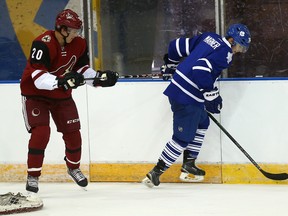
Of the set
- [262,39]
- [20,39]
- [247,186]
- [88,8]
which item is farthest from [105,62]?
[247,186]

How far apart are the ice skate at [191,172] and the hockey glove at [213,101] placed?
38 centimetres

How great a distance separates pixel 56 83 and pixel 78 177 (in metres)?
0.82

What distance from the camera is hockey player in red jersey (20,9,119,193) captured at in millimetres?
4090

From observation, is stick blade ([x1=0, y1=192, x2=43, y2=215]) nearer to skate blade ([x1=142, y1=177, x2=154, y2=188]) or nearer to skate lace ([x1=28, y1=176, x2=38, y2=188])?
skate lace ([x1=28, y1=176, x2=38, y2=188])

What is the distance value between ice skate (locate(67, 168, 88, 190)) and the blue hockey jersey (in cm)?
71

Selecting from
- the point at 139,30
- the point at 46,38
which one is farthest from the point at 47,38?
the point at 139,30

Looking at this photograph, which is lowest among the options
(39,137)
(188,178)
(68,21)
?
(188,178)

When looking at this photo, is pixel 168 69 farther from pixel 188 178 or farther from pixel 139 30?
pixel 139 30

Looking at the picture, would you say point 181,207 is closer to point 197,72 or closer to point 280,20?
point 197,72

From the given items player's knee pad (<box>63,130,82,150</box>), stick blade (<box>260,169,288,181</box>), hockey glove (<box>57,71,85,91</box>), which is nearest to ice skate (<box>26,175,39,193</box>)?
player's knee pad (<box>63,130,82,150</box>)

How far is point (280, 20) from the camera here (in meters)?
5.18

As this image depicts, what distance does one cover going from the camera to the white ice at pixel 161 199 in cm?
392

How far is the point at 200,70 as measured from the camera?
4.46 metres

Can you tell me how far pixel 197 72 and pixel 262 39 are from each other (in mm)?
935
